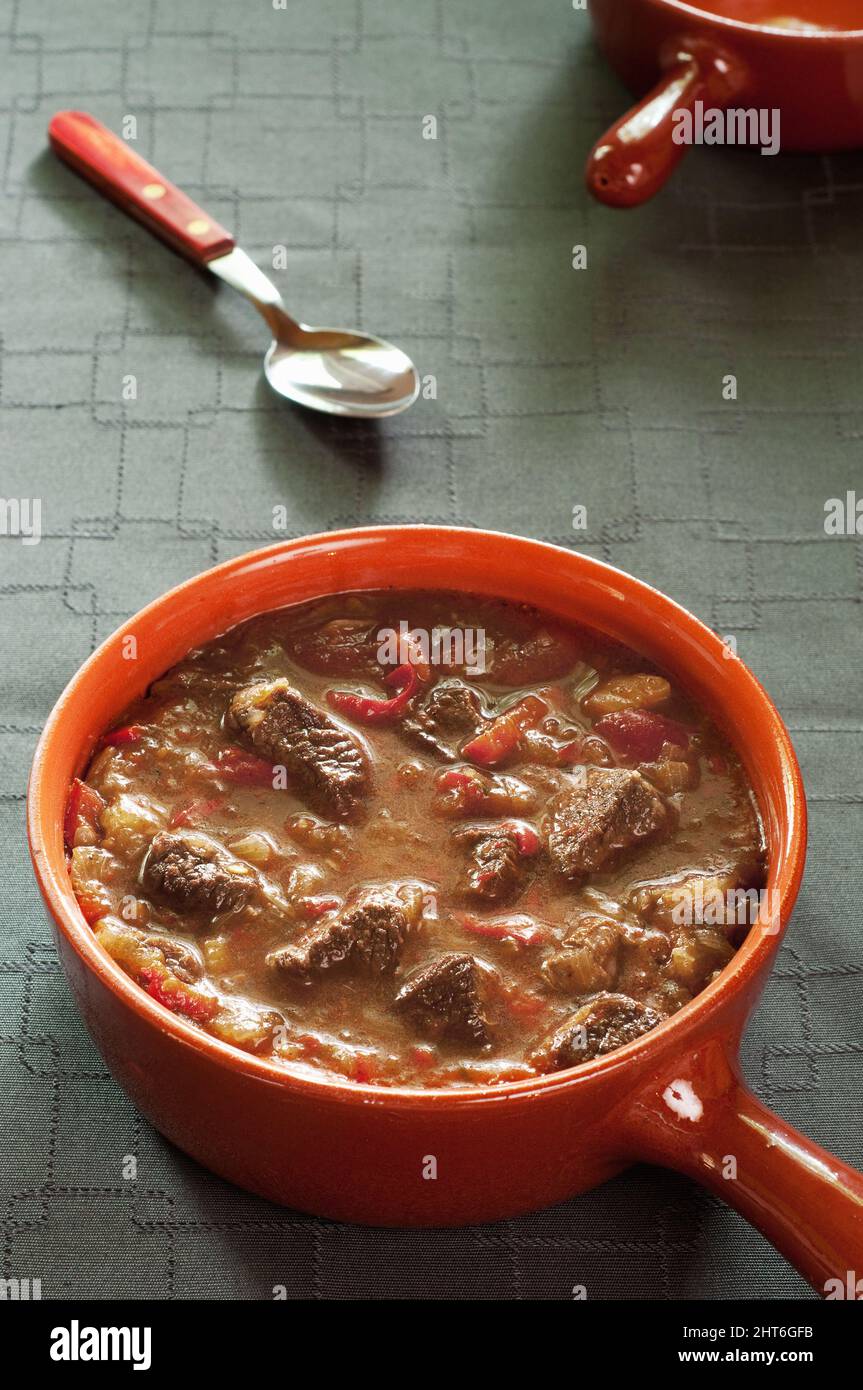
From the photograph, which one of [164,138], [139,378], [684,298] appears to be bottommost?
[139,378]

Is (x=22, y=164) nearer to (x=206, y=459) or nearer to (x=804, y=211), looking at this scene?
(x=206, y=459)

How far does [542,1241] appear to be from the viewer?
1.08 m

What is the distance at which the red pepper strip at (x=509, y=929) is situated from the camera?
3.51 ft

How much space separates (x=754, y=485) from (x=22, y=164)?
952 mm

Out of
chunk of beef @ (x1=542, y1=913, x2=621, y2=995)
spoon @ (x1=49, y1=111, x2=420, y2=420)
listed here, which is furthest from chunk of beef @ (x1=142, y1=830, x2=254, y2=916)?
spoon @ (x1=49, y1=111, x2=420, y2=420)

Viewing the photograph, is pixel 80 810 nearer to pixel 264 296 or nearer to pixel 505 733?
pixel 505 733

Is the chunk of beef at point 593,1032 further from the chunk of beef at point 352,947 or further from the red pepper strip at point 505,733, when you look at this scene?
the red pepper strip at point 505,733

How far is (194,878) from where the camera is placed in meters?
1.06

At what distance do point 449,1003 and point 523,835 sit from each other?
153 mm

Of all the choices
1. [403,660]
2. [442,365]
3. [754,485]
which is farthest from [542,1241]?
[442,365]

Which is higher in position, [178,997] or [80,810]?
[80,810]

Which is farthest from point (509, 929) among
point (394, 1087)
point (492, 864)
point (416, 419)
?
point (416, 419)

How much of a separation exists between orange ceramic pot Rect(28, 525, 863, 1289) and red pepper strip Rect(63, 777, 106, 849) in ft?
0.04

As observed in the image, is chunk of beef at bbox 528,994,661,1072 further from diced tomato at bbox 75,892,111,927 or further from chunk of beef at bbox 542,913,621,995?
diced tomato at bbox 75,892,111,927
